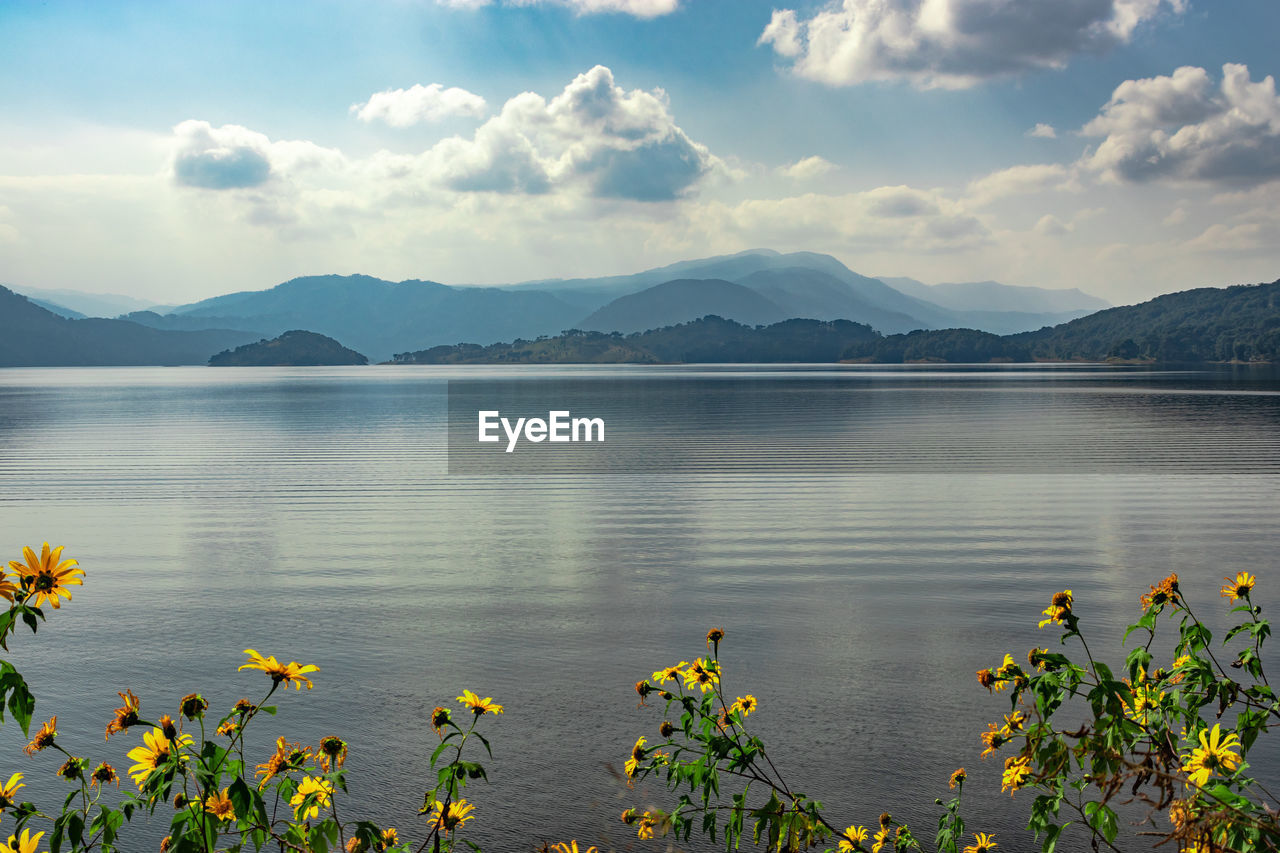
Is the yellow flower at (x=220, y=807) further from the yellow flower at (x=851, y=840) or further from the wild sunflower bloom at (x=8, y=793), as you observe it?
the yellow flower at (x=851, y=840)

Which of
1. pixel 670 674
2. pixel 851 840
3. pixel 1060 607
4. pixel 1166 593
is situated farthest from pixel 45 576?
pixel 1166 593

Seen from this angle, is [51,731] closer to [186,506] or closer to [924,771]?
[924,771]

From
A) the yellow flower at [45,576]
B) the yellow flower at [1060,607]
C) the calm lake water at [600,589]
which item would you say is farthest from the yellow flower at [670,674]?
the calm lake water at [600,589]

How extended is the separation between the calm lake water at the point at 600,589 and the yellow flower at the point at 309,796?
9.93 ft

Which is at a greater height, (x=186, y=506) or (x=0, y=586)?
(x=0, y=586)

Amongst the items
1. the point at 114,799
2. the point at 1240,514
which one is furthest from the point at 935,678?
the point at 1240,514

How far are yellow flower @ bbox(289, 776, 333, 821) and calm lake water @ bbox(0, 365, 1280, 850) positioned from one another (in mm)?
3028

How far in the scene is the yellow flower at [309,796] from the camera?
3816 millimetres

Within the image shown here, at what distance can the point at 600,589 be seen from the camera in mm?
14273

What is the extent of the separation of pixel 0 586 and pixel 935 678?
28.7 ft

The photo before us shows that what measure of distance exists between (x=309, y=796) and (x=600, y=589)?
1032 cm

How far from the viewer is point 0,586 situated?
9.91ft

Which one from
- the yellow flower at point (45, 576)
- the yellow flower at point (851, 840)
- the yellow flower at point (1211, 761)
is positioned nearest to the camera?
the yellow flower at point (45, 576)

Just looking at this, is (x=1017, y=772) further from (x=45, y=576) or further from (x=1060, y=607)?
(x=45, y=576)
